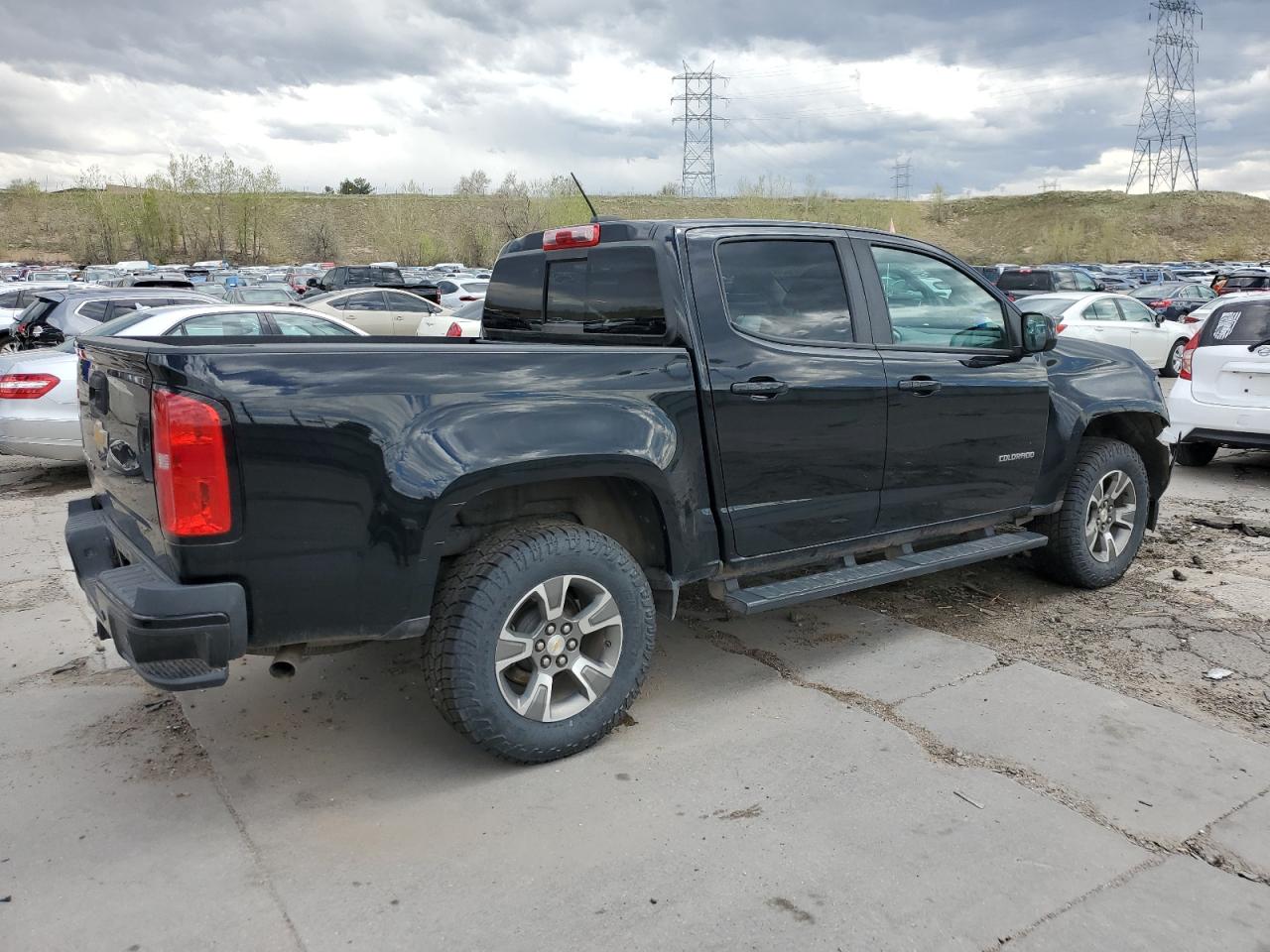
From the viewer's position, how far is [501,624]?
3357 millimetres

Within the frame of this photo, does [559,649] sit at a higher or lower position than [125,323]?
lower

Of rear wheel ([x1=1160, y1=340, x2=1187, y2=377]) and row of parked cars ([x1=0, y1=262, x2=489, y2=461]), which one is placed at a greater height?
row of parked cars ([x1=0, y1=262, x2=489, y2=461])

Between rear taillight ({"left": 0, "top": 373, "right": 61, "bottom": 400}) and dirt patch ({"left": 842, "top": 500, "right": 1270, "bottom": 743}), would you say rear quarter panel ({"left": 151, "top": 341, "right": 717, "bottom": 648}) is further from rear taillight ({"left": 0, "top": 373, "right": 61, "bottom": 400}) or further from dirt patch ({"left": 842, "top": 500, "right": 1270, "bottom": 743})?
rear taillight ({"left": 0, "top": 373, "right": 61, "bottom": 400})

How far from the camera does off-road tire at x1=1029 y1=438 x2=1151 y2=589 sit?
17.5ft

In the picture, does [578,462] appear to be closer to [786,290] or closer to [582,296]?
[582,296]

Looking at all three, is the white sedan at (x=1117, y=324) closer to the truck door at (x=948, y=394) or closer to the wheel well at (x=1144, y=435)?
the wheel well at (x=1144, y=435)

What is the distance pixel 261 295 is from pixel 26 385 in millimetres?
13672

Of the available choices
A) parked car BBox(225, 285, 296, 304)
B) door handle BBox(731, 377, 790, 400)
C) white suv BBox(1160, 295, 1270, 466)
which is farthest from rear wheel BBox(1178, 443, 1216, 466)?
parked car BBox(225, 285, 296, 304)

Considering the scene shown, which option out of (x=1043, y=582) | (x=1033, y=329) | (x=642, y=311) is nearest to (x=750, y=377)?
(x=642, y=311)

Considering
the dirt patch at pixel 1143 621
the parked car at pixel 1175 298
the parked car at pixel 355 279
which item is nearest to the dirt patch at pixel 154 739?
the dirt patch at pixel 1143 621

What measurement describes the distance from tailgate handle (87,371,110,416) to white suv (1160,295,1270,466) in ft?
26.9

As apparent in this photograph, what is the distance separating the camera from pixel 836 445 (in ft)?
13.9

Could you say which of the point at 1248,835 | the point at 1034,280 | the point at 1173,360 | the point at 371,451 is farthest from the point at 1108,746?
the point at 1034,280

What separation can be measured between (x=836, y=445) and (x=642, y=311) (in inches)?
40.3
